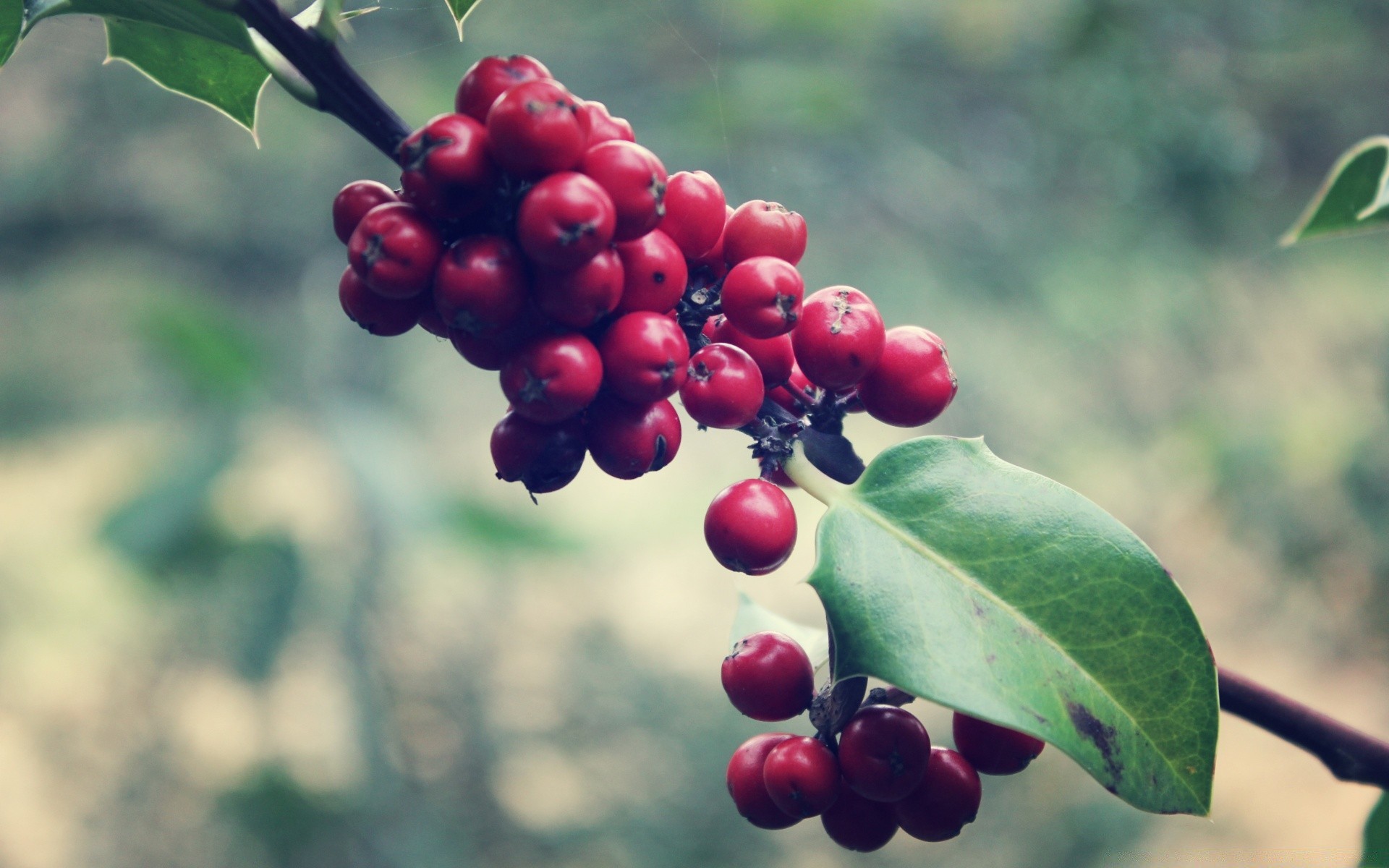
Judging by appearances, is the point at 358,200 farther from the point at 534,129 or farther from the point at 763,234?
the point at 763,234

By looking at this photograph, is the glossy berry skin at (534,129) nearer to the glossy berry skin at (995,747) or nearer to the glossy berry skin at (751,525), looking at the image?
the glossy berry skin at (751,525)

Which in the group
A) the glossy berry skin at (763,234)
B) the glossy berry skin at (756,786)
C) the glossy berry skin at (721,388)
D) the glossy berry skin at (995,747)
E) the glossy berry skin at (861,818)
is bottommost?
the glossy berry skin at (756,786)

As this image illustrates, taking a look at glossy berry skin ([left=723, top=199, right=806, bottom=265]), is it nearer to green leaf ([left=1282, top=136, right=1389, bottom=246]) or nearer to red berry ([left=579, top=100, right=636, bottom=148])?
red berry ([left=579, top=100, right=636, bottom=148])

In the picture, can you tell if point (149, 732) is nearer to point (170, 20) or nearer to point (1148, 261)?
point (170, 20)

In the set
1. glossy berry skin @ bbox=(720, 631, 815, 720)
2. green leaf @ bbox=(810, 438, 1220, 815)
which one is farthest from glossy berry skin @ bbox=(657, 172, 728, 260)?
glossy berry skin @ bbox=(720, 631, 815, 720)

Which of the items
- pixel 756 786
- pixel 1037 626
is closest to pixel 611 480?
pixel 756 786

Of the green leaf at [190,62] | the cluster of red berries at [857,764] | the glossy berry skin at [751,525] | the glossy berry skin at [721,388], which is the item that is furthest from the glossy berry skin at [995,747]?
the green leaf at [190,62]
